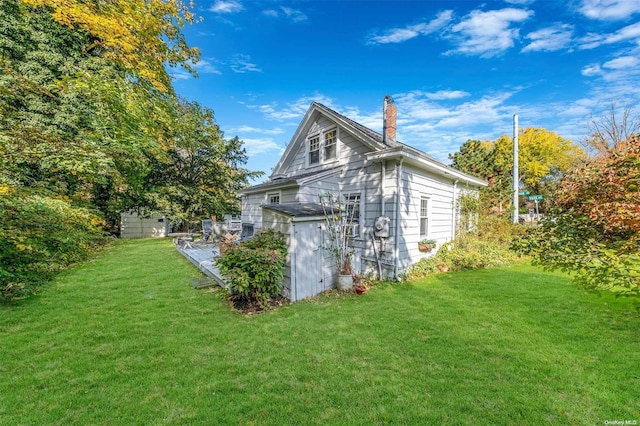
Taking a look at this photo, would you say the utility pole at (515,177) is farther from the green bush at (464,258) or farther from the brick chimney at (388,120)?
the brick chimney at (388,120)

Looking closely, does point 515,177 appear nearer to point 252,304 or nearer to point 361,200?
point 361,200

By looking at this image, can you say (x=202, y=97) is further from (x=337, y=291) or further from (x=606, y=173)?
(x=606, y=173)

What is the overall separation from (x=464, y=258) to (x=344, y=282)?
16.1 ft

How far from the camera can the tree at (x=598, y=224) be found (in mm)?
2520

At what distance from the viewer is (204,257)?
9227 mm

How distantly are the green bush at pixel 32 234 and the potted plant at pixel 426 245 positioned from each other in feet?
28.0

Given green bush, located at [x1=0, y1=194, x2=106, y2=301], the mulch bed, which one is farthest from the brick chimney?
green bush, located at [x1=0, y1=194, x2=106, y2=301]

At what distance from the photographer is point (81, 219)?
4.88m

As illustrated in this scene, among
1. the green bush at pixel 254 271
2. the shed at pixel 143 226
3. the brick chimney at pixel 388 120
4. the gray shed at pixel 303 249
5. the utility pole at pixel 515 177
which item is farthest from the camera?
the shed at pixel 143 226

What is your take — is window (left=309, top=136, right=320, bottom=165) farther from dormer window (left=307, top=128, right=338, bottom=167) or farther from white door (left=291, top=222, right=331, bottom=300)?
white door (left=291, top=222, right=331, bottom=300)

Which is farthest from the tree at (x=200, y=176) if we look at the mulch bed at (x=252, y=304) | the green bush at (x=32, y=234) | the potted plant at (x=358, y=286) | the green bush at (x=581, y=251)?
the green bush at (x=581, y=251)

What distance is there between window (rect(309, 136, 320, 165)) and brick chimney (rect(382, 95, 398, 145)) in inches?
105

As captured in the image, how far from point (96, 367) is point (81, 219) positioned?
306 cm

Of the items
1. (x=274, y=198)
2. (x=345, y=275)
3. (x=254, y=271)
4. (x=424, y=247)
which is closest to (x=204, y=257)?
(x=274, y=198)
